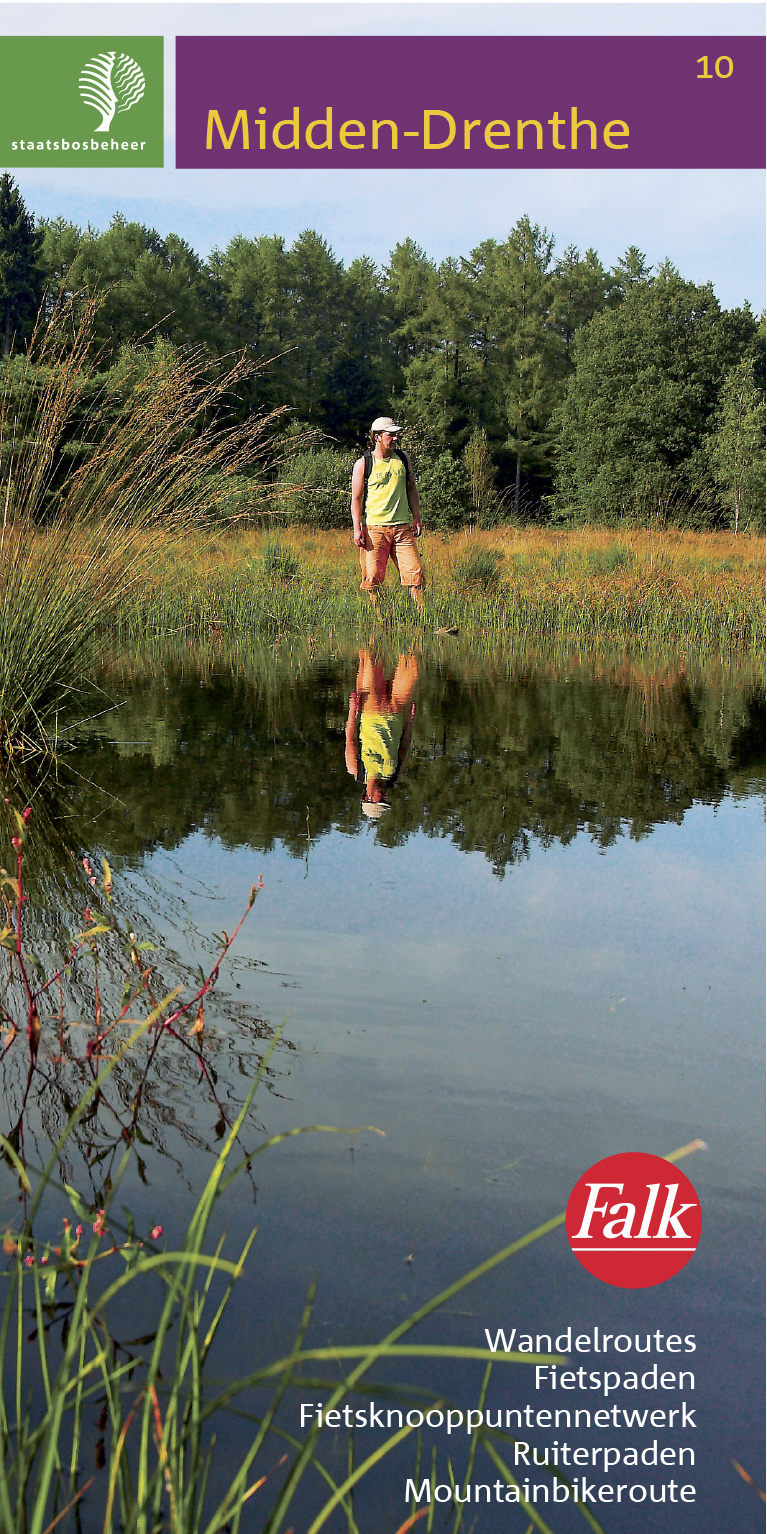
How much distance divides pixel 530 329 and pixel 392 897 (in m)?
65.0

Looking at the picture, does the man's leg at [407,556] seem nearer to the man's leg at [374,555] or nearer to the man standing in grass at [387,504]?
the man standing in grass at [387,504]

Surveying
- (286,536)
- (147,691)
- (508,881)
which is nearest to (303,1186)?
(508,881)

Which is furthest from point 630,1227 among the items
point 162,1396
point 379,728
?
point 379,728

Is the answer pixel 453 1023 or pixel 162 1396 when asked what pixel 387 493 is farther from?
pixel 162 1396

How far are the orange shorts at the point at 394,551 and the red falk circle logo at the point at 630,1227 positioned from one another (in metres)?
10.8

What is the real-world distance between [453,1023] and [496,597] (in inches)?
511

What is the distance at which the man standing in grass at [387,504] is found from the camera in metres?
12.3

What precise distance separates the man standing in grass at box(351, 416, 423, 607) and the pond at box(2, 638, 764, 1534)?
523cm

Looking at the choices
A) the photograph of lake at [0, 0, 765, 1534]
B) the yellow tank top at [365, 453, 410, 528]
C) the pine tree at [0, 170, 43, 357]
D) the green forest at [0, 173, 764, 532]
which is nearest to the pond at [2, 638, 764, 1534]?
the photograph of lake at [0, 0, 765, 1534]

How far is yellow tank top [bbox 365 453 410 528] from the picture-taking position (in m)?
12.3

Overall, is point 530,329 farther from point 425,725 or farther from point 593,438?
point 425,725

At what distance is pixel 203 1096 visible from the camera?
9.32ft

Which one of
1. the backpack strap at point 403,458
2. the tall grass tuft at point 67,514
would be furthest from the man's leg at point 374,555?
the tall grass tuft at point 67,514

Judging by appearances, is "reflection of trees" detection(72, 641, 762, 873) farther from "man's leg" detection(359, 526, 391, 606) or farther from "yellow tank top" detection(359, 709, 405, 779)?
"man's leg" detection(359, 526, 391, 606)
